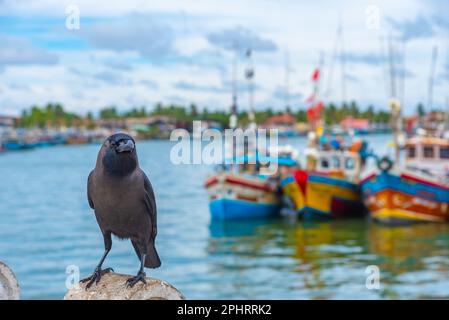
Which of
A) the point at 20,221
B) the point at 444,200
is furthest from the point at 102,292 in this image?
the point at 20,221

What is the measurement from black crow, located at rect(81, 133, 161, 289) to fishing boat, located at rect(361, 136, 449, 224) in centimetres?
3024

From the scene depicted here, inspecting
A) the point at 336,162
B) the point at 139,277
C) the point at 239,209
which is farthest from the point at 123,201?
the point at 239,209

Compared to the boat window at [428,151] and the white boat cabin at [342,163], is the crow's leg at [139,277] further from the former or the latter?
the boat window at [428,151]

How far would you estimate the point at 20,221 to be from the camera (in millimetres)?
50875

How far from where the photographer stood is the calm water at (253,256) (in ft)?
88.9

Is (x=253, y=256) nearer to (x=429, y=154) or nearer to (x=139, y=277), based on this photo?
(x=429, y=154)

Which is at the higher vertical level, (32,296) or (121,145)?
(121,145)

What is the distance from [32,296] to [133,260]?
23.2 feet

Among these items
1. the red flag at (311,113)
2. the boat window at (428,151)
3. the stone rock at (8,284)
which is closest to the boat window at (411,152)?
the boat window at (428,151)

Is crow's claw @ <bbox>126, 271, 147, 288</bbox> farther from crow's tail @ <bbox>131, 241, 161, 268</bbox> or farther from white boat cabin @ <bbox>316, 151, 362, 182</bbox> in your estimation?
white boat cabin @ <bbox>316, 151, 362, 182</bbox>

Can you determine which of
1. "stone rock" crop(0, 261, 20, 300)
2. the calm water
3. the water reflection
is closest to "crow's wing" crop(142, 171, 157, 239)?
"stone rock" crop(0, 261, 20, 300)

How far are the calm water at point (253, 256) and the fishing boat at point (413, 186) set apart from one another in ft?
2.40
